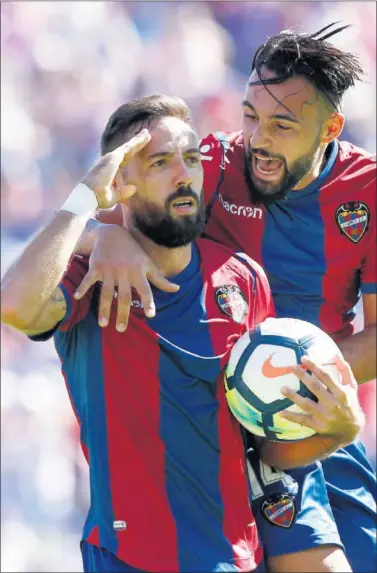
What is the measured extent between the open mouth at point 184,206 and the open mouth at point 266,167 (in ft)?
2.04

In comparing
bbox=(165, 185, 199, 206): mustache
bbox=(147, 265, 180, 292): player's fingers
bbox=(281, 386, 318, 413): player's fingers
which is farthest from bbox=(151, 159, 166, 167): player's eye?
bbox=(281, 386, 318, 413): player's fingers

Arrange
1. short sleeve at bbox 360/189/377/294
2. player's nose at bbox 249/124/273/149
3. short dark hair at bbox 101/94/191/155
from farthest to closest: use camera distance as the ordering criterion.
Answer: short sleeve at bbox 360/189/377/294
player's nose at bbox 249/124/273/149
short dark hair at bbox 101/94/191/155

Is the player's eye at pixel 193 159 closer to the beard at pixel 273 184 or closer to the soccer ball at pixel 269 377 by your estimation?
the beard at pixel 273 184

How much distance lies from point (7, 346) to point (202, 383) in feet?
13.3

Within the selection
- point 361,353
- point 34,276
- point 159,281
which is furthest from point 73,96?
point 34,276

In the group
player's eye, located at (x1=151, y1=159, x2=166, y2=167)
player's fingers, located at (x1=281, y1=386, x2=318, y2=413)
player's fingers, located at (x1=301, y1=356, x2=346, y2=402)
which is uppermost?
player's eye, located at (x1=151, y1=159, x2=166, y2=167)

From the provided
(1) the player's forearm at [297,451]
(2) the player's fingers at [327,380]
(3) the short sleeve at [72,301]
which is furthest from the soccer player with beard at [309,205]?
(2) the player's fingers at [327,380]

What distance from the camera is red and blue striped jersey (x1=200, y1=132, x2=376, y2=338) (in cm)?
429

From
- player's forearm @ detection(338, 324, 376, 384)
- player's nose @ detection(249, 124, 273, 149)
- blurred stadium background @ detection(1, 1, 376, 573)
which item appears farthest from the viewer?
blurred stadium background @ detection(1, 1, 376, 573)

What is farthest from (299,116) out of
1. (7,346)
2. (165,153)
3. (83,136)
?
(83,136)

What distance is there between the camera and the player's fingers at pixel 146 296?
3.44 meters

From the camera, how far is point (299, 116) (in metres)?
4.28

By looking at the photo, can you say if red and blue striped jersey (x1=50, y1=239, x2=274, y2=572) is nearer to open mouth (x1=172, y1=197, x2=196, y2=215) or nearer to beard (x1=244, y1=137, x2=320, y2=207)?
open mouth (x1=172, y1=197, x2=196, y2=215)

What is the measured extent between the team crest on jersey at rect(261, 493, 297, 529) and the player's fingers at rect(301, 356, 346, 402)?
54 centimetres
